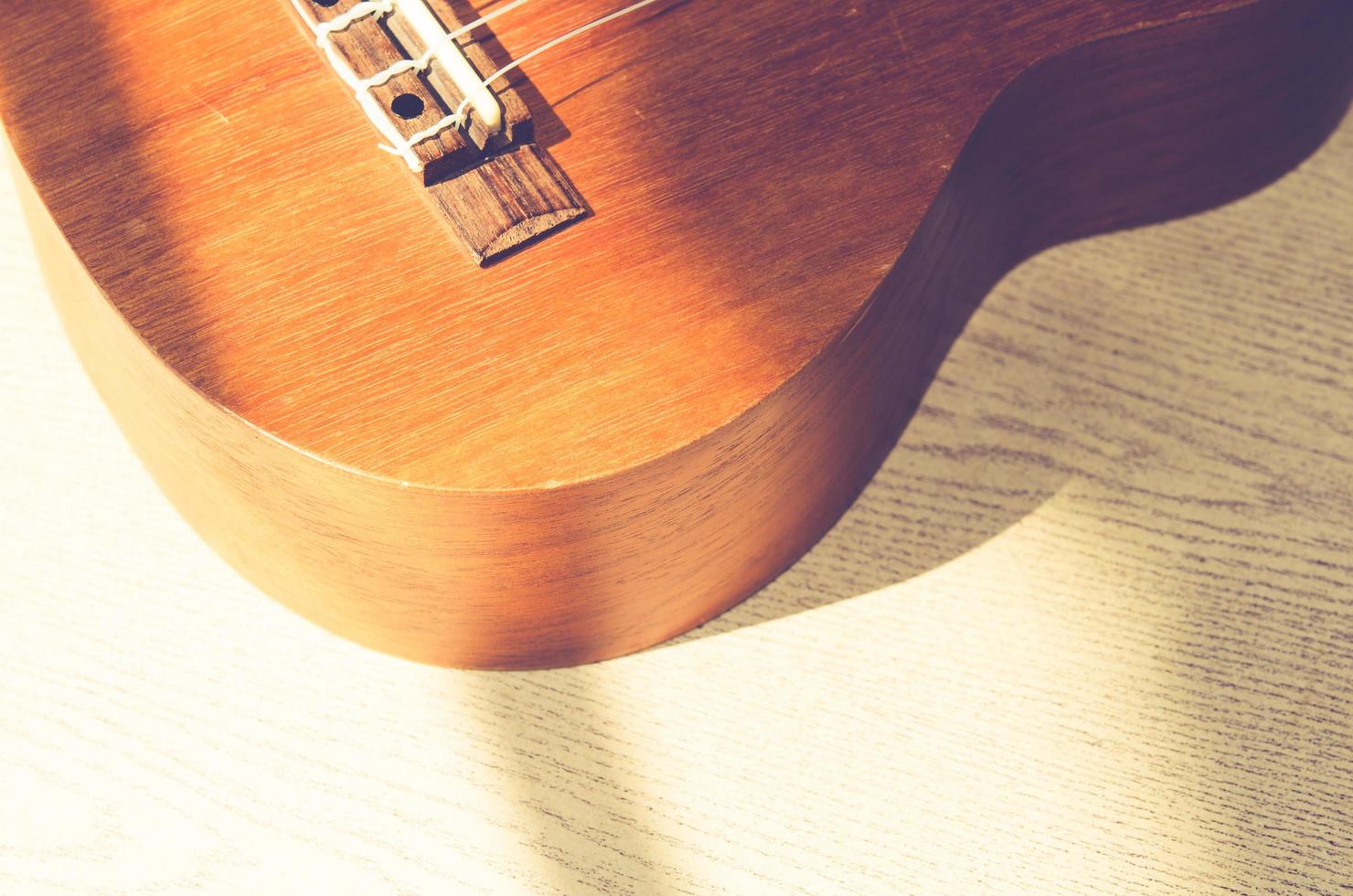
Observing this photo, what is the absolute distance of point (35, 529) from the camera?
1104mm

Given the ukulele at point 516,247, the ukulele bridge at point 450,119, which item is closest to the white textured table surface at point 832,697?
the ukulele at point 516,247

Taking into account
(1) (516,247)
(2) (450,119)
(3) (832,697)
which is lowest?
(3) (832,697)

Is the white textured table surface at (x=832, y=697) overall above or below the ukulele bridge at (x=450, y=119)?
below

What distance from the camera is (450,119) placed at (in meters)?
0.83

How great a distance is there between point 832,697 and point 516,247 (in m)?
0.53

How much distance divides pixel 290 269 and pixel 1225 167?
978mm

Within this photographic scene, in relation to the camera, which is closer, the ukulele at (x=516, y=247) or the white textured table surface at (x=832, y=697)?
the ukulele at (x=516, y=247)

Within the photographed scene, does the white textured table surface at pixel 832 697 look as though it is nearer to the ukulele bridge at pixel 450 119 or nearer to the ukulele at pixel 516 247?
the ukulele at pixel 516 247

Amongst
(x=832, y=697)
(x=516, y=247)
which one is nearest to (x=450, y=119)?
(x=516, y=247)

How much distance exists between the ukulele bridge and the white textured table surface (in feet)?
1.50

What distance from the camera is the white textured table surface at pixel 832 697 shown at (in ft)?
3.29

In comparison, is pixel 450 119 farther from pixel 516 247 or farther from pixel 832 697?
pixel 832 697

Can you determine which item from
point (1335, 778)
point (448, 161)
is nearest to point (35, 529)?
point (448, 161)

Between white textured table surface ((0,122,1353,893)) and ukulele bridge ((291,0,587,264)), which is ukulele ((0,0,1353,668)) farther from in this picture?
white textured table surface ((0,122,1353,893))
